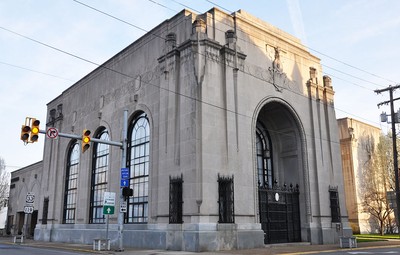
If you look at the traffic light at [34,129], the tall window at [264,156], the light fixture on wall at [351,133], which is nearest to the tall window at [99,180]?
the tall window at [264,156]

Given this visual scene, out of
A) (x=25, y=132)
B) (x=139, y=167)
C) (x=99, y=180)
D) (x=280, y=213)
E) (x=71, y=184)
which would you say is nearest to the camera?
(x=25, y=132)

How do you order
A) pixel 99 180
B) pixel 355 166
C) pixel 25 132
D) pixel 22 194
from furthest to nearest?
pixel 22 194, pixel 355 166, pixel 99 180, pixel 25 132

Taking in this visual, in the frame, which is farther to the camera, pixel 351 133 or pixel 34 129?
pixel 351 133

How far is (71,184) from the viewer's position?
37094 mm

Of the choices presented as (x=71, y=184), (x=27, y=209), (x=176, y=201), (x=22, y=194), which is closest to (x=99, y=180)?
(x=71, y=184)

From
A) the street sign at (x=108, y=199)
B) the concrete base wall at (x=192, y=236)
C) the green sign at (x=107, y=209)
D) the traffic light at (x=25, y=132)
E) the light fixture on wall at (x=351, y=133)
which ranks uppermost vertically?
the light fixture on wall at (x=351, y=133)

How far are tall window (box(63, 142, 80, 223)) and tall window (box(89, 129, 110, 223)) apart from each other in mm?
3346

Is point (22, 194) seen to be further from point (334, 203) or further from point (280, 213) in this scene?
point (334, 203)

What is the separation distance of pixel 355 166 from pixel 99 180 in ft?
112

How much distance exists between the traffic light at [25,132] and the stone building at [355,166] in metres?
43.6

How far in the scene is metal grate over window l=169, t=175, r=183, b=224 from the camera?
22859 mm

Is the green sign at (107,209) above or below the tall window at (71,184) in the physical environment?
below

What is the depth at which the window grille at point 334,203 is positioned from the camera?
1177 inches

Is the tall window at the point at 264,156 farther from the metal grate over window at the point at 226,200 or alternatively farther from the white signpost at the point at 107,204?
the white signpost at the point at 107,204
